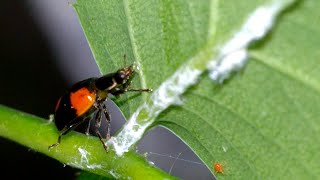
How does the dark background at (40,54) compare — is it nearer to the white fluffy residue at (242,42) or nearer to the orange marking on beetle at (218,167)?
the orange marking on beetle at (218,167)

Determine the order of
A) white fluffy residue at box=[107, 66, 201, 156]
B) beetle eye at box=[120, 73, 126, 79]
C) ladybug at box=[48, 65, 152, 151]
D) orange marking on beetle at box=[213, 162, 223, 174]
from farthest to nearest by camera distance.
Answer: ladybug at box=[48, 65, 152, 151], beetle eye at box=[120, 73, 126, 79], orange marking on beetle at box=[213, 162, 223, 174], white fluffy residue at box=[107, 66, 201, 156]

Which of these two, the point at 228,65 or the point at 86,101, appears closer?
the point at 228,65

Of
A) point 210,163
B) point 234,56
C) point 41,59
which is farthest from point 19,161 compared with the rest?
point 234,56

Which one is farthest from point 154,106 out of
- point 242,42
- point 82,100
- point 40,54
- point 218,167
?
point 40,54

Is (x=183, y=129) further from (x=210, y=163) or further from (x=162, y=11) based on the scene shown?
(x=162, y=11)

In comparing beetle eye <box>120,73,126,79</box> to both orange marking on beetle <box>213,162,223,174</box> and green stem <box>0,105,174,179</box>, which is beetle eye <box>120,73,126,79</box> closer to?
green stem <box>0,105,174,179</box>

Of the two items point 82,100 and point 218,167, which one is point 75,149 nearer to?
point 218,167

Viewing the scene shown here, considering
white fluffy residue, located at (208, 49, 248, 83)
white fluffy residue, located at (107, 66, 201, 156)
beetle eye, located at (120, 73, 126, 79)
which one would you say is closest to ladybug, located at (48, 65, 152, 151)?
beetle eye, located at (120, 73, 126, 79)
